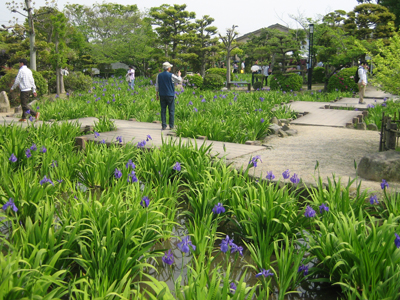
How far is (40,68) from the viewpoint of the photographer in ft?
56.4

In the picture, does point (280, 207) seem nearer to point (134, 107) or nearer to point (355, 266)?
point (355, 266)

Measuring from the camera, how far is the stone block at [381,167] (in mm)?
4516

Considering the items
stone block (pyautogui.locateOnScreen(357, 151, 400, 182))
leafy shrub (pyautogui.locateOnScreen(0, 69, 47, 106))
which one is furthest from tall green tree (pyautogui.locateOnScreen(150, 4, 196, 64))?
stone block (pyautogui.locateOnScreen(357, 151, 400, 182))

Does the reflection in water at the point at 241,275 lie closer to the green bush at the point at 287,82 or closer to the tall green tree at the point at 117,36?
the green bush at the point at 287,82

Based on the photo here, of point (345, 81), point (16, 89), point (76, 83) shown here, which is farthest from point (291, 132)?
point (76, 83)

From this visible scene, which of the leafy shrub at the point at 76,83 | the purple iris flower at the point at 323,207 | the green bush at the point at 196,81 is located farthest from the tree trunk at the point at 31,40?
the purple iris flower at the point at 323,207

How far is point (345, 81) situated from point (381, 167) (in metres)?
13.2

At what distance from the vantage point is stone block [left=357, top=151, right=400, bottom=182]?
14.8ft

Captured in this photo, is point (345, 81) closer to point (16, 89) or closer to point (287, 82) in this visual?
point (287, 82)

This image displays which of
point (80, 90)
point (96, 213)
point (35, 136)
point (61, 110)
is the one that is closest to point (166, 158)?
point (96, 213)

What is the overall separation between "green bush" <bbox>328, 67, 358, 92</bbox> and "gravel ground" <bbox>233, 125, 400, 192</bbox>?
853 centimetres

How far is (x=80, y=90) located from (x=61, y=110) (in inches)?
274

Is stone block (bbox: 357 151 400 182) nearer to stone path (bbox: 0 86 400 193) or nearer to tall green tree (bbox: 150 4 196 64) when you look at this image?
stone path (bbox: 0 86 400 193)

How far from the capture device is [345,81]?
1666cm
